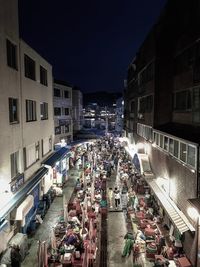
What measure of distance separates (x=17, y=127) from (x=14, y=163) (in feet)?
7.66

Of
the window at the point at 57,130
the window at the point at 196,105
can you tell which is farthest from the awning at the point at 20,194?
the window at the point at 57,130

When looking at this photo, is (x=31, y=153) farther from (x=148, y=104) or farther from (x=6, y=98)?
(x=148, y=104)

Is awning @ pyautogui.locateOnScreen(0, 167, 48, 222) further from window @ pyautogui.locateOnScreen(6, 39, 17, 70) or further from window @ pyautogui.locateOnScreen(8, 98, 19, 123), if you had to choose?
window @ pyautogui.locateOnScreen(6, 39, 17, 70)

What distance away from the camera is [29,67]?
70.8 ft

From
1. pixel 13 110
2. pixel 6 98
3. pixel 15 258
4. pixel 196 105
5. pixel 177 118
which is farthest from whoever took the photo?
pixel 177 118

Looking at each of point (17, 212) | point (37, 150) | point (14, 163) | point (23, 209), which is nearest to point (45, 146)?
point (37, 150)

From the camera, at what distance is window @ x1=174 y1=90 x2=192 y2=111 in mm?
17156

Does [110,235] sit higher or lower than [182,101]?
lower

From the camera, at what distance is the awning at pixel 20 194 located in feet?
44.8

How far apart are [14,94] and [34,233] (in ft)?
32.2

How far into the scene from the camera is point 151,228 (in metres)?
18.2

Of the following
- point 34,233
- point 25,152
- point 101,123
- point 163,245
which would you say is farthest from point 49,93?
point 101,123

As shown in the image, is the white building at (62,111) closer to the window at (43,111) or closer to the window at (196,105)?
the window at (43,111)

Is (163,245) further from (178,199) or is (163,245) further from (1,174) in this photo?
(1,174)
